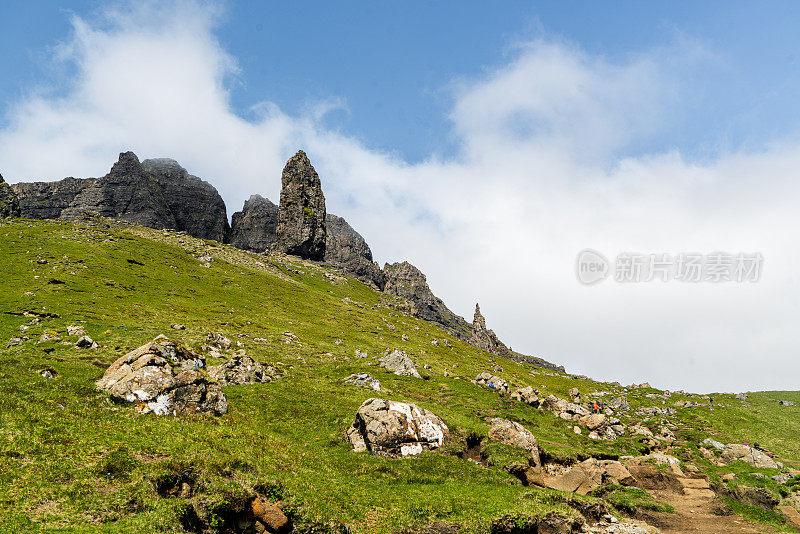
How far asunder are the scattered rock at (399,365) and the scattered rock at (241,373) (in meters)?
23.1

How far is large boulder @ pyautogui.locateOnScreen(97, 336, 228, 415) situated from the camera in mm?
27641

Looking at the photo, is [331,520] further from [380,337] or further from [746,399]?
[746,399]

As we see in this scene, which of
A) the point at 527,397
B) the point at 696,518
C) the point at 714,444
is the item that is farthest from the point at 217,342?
the point at 714,444

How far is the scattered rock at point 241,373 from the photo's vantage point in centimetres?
4488

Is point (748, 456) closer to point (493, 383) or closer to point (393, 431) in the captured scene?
point (493, 383)

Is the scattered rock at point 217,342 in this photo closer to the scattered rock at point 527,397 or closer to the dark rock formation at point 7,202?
the scattered rock at point 527,397

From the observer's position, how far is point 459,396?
5653 centimetres

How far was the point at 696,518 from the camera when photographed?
102ft

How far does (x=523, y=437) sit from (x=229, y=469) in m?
28.6

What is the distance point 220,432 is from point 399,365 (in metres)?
44.3

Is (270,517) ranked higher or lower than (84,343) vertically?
lower

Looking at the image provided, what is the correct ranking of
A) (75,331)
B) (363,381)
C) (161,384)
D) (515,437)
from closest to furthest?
(161,384) < (515,437) < (75,331) < (363,381)

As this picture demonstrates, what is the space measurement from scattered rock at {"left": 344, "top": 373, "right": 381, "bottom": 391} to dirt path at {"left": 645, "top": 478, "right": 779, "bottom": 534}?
3341 centimetres

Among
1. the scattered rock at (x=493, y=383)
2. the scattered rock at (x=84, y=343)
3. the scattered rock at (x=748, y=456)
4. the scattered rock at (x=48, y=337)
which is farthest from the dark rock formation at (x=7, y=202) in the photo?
the scattered rock at (x=748, y=456)
